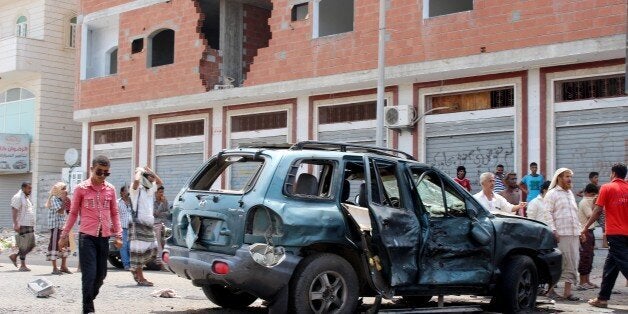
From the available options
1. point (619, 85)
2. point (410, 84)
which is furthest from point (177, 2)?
point (619, 85)

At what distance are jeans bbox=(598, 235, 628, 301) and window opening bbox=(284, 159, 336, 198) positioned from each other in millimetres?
4035

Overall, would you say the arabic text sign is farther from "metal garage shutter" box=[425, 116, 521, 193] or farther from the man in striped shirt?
the man in striped shirt

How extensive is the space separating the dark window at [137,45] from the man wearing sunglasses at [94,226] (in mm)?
18605

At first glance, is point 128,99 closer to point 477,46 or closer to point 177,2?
point 177,2

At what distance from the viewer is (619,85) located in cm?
1661

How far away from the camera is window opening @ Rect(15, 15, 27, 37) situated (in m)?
33.5

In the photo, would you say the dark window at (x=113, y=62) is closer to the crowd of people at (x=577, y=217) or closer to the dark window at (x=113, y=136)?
the dark window at (x=113, y=136)

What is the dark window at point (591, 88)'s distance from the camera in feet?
54.5

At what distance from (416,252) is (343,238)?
0.94 meters

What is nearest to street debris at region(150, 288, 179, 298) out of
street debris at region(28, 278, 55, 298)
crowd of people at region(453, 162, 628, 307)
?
street debris at region(28, 278, 55, 298)

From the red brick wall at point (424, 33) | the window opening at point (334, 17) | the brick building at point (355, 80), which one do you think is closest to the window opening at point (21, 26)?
the brick building at point (355, 80)

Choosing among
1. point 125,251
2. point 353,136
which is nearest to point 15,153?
point 353,136

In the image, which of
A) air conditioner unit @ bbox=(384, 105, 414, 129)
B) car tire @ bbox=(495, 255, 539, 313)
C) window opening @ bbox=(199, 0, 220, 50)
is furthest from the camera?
window opening @ bbox=(199, 0, 220, 50)

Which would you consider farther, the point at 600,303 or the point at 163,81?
the point at 163,81
